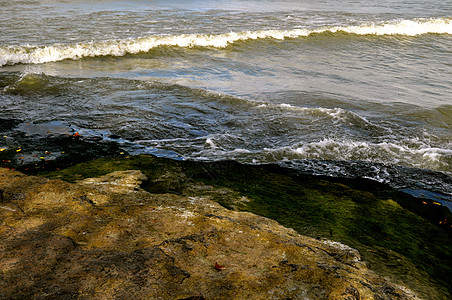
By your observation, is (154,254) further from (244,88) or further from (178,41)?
(178,41)

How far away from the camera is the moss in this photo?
152 inches

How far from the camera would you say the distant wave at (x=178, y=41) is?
14.4 meters

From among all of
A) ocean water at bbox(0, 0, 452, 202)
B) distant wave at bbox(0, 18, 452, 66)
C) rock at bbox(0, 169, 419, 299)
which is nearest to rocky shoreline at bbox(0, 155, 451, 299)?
rock at bbox(0, 169, 419, 299)

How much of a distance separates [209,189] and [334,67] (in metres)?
11.2

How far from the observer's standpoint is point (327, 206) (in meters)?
4.80

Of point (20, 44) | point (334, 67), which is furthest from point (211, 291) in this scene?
point (20, 44)

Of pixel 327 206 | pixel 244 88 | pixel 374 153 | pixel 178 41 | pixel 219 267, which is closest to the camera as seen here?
pixel 219 267

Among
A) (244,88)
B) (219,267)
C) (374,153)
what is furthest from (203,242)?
(244,88)

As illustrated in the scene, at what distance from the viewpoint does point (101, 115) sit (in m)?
8.57

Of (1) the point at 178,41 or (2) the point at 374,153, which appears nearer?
(2) the point at 374,153

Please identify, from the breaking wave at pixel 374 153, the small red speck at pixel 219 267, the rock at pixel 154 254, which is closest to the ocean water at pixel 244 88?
the breaking wave at pixel 374 153

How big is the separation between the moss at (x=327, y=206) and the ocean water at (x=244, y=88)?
0.68 metres

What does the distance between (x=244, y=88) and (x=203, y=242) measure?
28.6 ft

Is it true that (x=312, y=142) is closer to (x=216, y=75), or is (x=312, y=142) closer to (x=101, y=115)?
(x=101, y=115)
